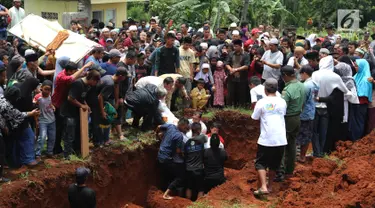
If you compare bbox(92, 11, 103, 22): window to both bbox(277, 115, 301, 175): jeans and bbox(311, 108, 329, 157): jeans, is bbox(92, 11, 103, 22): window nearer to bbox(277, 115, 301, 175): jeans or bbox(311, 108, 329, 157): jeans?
bbox(311, 108, 329, 157): jeans

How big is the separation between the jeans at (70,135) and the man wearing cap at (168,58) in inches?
149

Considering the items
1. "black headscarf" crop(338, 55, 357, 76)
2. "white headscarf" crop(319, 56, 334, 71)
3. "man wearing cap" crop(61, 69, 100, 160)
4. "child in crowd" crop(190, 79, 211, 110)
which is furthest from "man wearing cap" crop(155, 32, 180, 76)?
"black headscarf" crop(338, 55, 357, 76)

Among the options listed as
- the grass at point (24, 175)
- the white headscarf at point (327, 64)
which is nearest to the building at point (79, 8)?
the white headscarf at point (327, 64)

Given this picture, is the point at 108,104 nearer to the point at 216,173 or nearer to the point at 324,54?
the point at 216,173

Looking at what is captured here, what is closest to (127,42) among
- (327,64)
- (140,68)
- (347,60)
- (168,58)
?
(140,68)

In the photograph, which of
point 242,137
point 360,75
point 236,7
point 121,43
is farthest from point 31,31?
point 236,7

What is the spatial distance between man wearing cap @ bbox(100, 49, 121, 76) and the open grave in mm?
1555

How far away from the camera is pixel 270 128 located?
406 inches

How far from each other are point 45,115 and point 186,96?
14.3ft

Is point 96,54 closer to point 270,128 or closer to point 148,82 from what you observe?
point 148,82

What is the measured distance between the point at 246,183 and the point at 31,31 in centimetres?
640

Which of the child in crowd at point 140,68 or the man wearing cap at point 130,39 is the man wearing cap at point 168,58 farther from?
the man wearing cap at point 130,39

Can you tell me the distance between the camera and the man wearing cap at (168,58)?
47.5ft

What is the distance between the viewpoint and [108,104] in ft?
38.8
